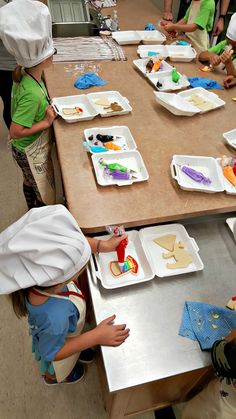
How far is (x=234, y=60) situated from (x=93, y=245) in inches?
74.9

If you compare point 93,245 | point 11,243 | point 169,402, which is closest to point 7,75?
point 93,245

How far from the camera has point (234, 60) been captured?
217 cm

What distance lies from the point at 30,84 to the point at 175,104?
79cm

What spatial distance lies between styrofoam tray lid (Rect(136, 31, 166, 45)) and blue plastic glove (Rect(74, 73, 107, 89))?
740mm

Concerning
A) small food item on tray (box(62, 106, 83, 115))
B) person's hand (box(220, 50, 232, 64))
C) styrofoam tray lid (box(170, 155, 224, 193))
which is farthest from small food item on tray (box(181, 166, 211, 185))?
person's hand (box(220, 50, 232, 64))

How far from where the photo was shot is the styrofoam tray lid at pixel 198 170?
4.10 ft

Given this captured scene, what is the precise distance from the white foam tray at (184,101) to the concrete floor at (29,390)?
55.1 inches

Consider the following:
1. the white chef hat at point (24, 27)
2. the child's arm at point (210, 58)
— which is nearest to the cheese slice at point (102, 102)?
the white chef hat at point (24, 27)

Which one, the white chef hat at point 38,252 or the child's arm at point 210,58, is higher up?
the child's arm at point 210,58

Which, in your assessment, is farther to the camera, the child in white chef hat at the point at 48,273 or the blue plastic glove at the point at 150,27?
the blue plastic glove at the point at 150,27

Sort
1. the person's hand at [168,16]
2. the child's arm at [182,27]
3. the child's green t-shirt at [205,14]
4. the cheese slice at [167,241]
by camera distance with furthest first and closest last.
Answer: the person's hand at [168,16]
the child's arm at [182,27]
the child's green t-shirt at [205,14]
the cheese slice at [167,241]

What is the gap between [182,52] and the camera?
2.23m

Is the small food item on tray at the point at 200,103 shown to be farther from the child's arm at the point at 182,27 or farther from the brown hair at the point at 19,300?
the brown hair at the point at 19,300

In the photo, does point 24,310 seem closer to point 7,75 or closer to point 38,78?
point 38,78
